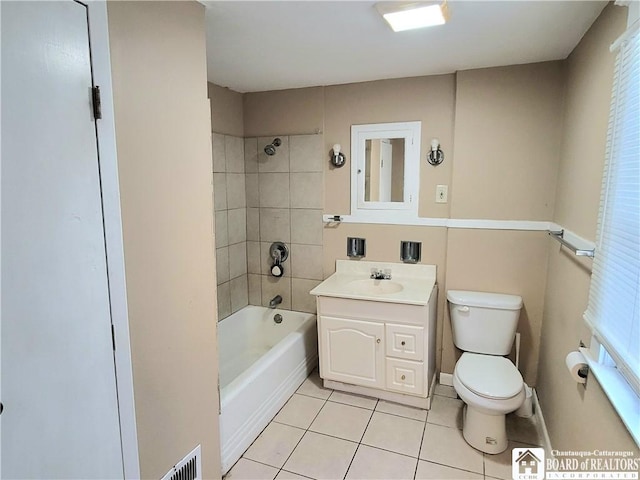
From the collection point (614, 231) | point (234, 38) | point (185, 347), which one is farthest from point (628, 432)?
point (234, 38)

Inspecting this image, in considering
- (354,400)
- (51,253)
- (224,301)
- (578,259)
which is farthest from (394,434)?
(51,253)

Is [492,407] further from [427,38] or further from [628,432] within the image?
[427,38]

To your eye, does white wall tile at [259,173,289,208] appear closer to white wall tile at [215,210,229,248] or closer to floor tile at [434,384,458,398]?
white wall tile at [215,210,229,248]

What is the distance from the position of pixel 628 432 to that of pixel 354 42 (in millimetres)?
1897

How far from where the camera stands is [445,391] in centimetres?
268

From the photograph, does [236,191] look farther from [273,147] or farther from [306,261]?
[306,261]

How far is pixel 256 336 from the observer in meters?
3.23

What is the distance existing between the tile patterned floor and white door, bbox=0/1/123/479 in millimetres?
1036

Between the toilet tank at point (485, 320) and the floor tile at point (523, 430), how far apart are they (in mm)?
399

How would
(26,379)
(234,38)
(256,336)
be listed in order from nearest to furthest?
(26,379), (234,38), (256,336)

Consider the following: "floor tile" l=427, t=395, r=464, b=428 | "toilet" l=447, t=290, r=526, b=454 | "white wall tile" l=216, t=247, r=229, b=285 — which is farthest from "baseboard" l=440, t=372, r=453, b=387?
"white wall tile" l=216, t=247, r=229, b=285

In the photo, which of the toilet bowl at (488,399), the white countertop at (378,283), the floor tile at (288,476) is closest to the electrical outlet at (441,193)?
the white countertop at (378,283)

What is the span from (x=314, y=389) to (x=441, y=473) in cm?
102

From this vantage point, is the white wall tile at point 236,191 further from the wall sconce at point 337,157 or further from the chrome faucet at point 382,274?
the chrome faucet at point 382,274
